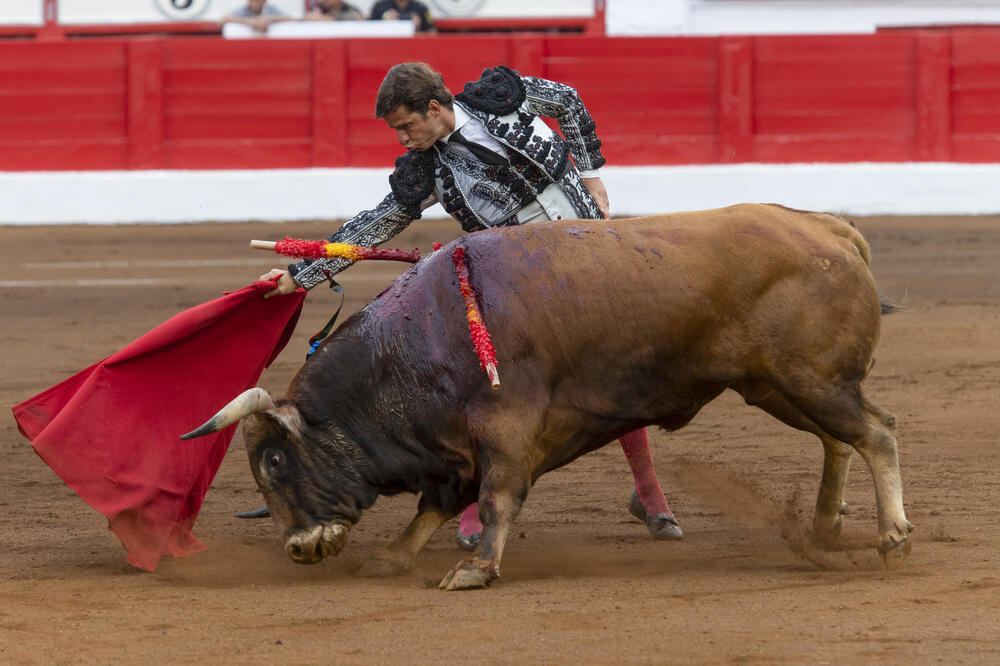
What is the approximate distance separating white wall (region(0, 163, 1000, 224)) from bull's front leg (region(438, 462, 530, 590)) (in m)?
8.70

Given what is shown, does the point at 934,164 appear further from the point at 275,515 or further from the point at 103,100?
the point at 275,515

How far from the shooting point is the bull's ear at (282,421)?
3785 millimetres

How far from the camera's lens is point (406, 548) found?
3939 mm

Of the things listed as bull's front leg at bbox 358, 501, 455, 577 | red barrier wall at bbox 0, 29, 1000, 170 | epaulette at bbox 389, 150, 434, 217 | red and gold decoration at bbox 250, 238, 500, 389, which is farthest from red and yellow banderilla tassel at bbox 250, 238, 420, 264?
red barrier wall at bbox 0, 29, 1000, 170

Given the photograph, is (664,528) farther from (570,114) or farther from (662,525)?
(570,114)

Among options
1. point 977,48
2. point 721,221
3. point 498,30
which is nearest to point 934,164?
point 977,48

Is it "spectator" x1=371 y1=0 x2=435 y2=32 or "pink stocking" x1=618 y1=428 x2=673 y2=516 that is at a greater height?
"spectator" x1=371 y1=0 x2=435 y2=32

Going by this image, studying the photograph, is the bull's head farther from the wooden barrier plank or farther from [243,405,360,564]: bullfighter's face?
the wooden barrier plank

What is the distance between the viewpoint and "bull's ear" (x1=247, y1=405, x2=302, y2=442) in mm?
3785

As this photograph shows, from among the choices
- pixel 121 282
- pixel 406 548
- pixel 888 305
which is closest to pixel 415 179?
pixel 406 548

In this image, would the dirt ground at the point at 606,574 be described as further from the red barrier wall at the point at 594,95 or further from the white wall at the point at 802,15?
the white wall at the point at 802,15

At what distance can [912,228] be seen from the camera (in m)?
11.5

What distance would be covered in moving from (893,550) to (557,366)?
0.95 metres

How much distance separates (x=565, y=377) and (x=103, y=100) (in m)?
9.65
